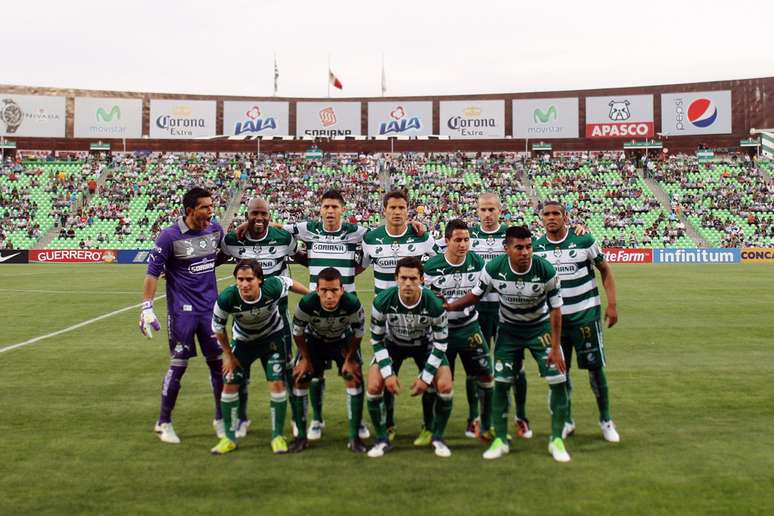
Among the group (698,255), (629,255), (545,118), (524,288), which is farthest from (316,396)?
(545,118)

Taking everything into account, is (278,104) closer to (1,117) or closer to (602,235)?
(1,117)

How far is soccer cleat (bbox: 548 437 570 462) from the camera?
252 inches

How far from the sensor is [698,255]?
4491 centimetres

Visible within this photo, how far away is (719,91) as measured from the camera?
196 ft

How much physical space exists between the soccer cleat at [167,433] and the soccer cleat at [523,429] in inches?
138

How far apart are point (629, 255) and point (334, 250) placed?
41.0 meters

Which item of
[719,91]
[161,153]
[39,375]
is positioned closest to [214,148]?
[161,153]

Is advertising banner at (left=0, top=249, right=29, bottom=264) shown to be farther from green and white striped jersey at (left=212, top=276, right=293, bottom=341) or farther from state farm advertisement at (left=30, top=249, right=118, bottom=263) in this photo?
green and white striped jersey at (left=212, top=276, right=293, bottom=341)

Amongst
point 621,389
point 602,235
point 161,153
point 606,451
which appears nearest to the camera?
point 606,451

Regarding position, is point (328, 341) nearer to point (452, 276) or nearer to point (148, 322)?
point (452, 276)

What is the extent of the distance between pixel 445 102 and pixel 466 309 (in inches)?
2239

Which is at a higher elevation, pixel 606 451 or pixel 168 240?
pixel 168 240

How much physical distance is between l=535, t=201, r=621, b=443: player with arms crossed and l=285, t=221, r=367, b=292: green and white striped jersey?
2.15 meters

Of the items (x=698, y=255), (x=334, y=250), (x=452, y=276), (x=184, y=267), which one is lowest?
(x=452, y=276)
